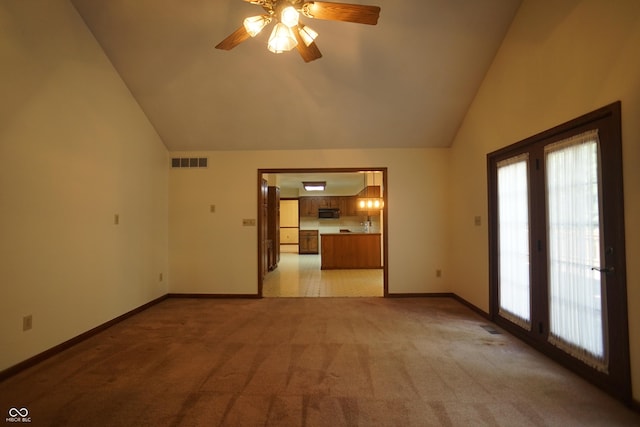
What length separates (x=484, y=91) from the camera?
3775mm

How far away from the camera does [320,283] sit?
609 cm

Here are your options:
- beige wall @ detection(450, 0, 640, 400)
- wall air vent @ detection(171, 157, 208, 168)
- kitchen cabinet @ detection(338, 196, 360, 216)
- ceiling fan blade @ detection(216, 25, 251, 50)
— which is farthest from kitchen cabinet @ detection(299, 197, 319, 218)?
ceiling fan blade @ detection(216, 25, 251, 50)

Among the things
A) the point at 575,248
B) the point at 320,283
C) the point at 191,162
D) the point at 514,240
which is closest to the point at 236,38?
the point at 191,162

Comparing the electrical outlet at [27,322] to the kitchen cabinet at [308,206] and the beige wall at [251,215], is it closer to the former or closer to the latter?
the beige wall at [251,215]

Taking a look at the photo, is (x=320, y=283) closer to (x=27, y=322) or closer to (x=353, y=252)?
(x=353, y=252)

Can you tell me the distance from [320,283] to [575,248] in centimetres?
436

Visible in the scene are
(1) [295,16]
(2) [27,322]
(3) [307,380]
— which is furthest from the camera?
(2) [27,322]

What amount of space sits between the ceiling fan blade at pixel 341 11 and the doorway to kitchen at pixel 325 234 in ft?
9.42

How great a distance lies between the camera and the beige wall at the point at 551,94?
1993 millimetres

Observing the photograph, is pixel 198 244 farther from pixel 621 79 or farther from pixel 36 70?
pixel 621 79

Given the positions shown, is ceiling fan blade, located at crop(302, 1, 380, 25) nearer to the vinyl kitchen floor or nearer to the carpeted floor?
the carpeted floor

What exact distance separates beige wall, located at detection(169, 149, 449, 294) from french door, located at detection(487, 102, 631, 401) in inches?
54.5

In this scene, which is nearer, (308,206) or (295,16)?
(295,16)

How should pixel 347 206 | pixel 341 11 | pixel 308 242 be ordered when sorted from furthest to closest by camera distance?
pixel 347 206 → pixel 308 242 → pixel 341 11
